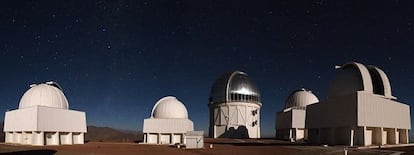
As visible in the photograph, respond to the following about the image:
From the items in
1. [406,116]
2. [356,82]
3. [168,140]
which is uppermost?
[356,82]

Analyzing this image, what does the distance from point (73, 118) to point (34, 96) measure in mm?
4429

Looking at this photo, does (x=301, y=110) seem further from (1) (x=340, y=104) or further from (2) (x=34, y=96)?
(2) (x=34, y=96)

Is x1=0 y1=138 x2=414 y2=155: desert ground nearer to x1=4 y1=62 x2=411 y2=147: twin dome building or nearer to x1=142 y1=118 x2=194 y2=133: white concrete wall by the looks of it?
x1=4 y1=62 x2=411 y2=147: twin dome building

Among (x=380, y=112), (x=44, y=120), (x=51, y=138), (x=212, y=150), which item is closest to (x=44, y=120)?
(x=44, y=120)

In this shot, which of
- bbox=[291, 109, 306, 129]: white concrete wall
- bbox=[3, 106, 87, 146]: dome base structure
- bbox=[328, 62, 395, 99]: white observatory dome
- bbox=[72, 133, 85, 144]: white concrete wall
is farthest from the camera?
bbox=[291, 109, 306, 129]: white concrete wall

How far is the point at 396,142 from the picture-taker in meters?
33.4

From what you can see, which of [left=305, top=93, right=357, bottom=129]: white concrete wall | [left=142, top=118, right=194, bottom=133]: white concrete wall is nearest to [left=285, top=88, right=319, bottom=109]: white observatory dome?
[left=142, top=118, right=194, bottom=133]: white concrete wall

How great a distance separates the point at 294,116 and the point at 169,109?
17.0 metres

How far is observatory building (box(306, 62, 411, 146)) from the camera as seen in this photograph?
29.9 metres

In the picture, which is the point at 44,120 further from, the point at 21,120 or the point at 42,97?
the point at 21,120

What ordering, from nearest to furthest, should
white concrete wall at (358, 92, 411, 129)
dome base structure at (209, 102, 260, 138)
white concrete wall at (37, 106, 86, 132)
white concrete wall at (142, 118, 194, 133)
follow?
white concrete wall at (358, 92, 411, 129), white concrete wall at (37, 106, 86, 132), white concrete wall at (142, 118, 194, 133), dome base structure at (209, 102, 260, 138)

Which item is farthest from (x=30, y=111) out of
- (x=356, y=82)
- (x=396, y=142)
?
(x=396, y=142)

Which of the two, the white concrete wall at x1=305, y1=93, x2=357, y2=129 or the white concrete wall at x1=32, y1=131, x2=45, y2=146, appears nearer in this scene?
the white concrete wall at x1=305, y1=93, x2=357, y2=129

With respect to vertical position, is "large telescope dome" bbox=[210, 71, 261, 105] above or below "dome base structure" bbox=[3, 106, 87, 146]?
above
